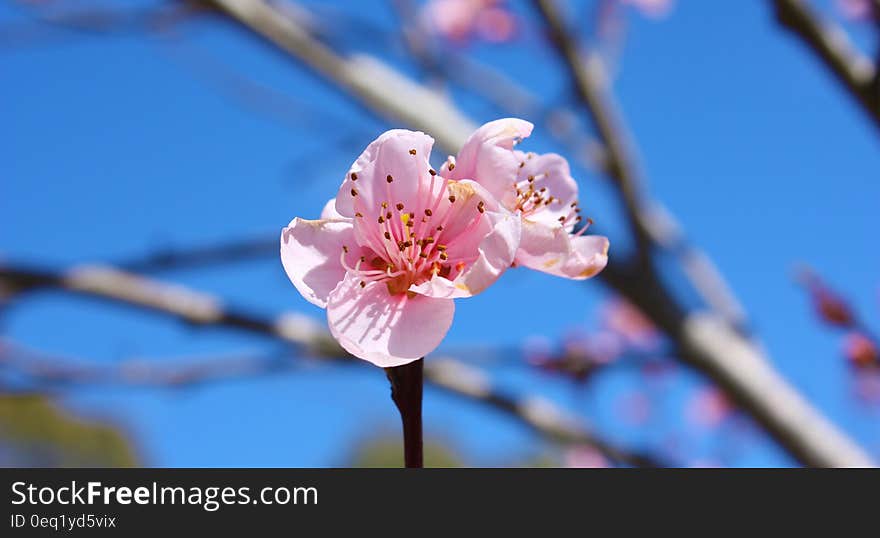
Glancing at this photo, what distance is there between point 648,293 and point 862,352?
52 centimetres

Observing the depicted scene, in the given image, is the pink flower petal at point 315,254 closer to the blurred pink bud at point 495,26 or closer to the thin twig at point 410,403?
the thin twig at point 410,403

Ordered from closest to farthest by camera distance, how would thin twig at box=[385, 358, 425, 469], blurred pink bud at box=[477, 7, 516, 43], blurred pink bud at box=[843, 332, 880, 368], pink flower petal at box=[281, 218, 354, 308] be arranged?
thin twig at box=[385, 358, 425, 469]
pink flower petal at box=[281, 218, 354, 308]
blurred pink bud at box=[843, 332, 880, 368]
blurred pink bud at box=[477, 7, 516, 43]

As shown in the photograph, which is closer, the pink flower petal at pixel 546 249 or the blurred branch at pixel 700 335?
the pink flower petal at pixel 546 249

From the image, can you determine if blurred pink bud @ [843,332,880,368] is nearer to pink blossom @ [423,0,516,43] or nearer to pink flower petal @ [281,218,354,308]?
pink flower petal @ [281,218,354,308]

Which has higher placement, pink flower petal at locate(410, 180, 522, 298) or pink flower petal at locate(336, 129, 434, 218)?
pink flower petal at locate(336, 129, 434, 218)

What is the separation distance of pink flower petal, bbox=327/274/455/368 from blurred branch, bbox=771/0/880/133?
87 cm

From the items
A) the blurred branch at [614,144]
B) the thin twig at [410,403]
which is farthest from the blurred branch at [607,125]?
the thin twig at [410,403]

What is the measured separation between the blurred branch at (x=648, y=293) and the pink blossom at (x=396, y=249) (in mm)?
936

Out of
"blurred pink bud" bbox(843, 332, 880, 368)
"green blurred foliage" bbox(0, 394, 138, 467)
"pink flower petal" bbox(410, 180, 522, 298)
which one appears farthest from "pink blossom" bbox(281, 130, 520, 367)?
"green blurred foliage" bbox(0, 394, 138, 467)

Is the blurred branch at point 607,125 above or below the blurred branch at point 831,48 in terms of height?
above

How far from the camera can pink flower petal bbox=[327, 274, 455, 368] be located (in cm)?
52

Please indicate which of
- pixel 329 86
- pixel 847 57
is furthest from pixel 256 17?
pixel 847 57

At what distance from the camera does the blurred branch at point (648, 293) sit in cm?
143

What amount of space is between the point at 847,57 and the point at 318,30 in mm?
1118
